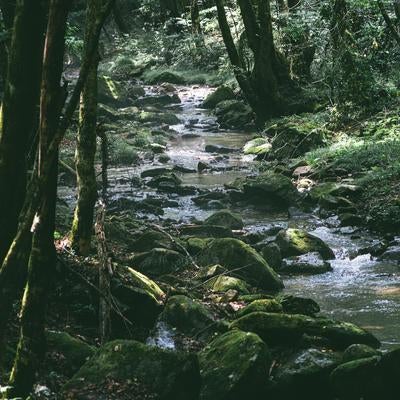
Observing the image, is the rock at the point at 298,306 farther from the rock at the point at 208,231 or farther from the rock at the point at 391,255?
the rock at the point at 208,231

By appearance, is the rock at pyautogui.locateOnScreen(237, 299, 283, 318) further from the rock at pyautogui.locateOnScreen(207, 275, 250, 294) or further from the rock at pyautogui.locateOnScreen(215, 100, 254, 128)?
the rock at pyautogui.locateOnScreen(215, 100, 254, 128)

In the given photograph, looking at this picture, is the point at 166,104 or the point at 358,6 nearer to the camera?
the point at 358,6

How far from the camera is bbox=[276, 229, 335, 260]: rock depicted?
10289 mm

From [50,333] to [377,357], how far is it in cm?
278

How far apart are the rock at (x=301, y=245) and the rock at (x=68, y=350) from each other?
5.09 m

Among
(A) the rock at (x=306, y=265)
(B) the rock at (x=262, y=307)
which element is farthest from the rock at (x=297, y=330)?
(A) the rock at (x=306, y=265)

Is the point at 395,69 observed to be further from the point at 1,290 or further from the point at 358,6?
the point at 1,290

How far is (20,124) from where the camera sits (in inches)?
156

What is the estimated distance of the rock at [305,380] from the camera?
548 cm

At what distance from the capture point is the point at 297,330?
6.20 meters

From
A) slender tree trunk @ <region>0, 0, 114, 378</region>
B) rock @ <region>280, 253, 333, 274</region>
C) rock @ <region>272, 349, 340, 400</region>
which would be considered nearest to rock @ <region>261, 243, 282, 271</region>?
rock @ <region>280, 253, 333, 274</region>

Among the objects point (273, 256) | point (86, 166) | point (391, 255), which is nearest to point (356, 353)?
point (86, 166)

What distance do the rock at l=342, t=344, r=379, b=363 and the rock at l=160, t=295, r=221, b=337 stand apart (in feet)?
5.39

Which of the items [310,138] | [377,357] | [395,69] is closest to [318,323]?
[377,357]
